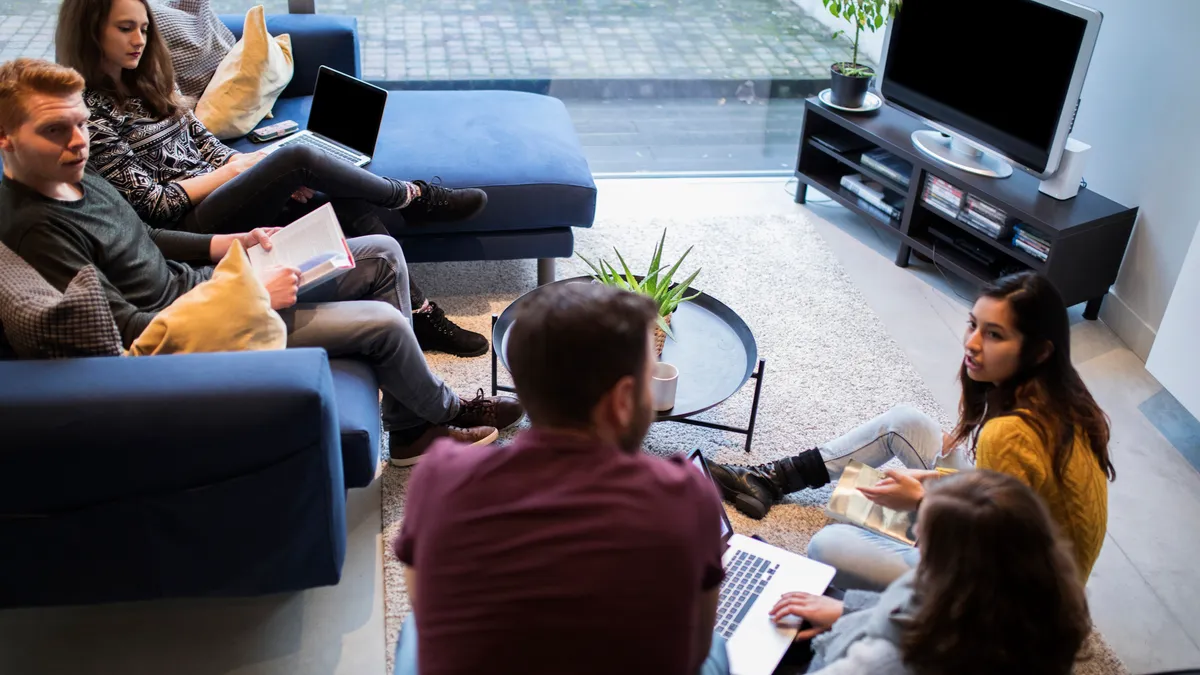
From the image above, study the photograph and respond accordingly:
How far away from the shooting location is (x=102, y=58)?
2.66 meters

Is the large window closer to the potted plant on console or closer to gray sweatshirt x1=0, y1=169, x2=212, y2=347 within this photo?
the potted plant on console

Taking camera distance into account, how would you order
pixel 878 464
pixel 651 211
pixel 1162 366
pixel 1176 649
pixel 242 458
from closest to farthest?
pixel 242 458
pixel 1176 649
pixel 878 464
pixel 1162 366
pixel 651 211

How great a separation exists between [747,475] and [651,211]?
168cm

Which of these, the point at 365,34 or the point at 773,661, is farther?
the point at 365,34

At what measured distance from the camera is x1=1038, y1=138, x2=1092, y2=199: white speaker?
3166 mm

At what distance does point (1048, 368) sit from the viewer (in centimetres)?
193

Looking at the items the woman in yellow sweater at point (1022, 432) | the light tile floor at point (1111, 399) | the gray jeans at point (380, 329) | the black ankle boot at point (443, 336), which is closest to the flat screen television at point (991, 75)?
the light tile floor at point (1111, 399)

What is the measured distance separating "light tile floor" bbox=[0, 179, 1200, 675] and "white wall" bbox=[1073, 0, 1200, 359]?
0.23 m

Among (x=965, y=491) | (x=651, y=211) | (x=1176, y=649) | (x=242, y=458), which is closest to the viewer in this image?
(x=965, y=491)

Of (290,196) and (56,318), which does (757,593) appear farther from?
(290,196)

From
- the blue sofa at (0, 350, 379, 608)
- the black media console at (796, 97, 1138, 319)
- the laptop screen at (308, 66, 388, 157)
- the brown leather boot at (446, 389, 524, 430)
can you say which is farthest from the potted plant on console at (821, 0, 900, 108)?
the blue sofa at (0, 350, 379, 608)

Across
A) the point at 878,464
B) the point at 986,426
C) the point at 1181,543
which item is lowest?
the point at 1181,543

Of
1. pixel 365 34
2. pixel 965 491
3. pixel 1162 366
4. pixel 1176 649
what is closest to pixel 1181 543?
pixel 1176 649

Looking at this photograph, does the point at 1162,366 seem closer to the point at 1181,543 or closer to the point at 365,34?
the point at 1181,543
